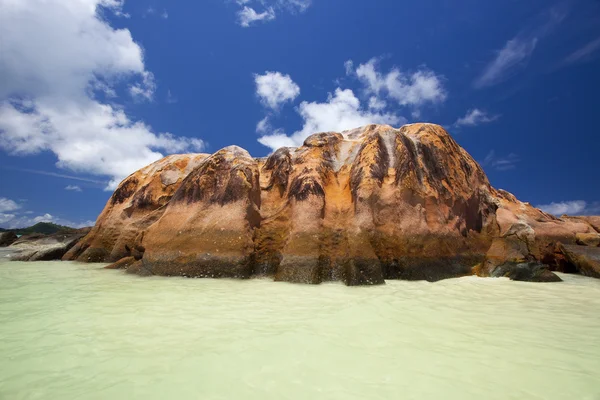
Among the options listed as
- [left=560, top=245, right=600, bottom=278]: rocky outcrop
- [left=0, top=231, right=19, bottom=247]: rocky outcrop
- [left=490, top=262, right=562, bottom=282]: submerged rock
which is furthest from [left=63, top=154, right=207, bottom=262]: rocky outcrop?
[left=0, top=231, right=19, bottom=247]: rocky outcrop

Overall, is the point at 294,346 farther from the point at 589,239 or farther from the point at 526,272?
the point at 589,239

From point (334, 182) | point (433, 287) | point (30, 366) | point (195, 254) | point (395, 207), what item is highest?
point (334, 182)

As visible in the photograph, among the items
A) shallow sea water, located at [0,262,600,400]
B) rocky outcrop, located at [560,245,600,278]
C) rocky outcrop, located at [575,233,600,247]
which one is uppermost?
rocky outcrop, located at [575,233,600,247]

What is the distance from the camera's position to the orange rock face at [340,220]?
7961mm

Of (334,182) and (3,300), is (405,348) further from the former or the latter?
(334,182)

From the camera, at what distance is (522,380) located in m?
2.51

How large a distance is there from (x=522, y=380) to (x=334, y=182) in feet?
25.5

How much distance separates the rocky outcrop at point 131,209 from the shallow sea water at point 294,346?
6.57m

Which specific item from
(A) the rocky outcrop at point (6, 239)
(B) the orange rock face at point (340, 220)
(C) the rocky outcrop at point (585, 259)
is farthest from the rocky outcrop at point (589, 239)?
(A) the rocky outcrop at point (6, 239)

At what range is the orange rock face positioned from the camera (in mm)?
7961

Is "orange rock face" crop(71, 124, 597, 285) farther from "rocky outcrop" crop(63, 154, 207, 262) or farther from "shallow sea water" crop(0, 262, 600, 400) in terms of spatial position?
"shallow sea water" crop(0, 262, 600, 400)

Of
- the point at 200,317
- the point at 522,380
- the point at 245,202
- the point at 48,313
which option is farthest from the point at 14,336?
the point at 245,202

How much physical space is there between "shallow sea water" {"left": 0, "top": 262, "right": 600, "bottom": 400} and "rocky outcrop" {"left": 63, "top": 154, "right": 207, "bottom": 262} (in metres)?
6.57

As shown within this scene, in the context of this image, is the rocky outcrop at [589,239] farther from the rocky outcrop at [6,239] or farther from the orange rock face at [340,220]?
the rocky outcrop at [6,239]
